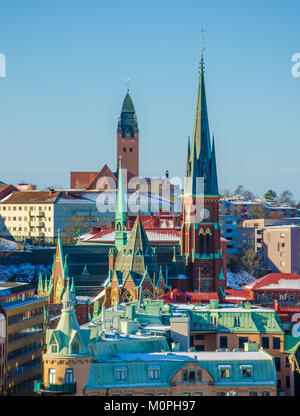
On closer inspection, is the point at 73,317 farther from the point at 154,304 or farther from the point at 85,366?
the point at 154,304

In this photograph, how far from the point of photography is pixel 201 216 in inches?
6068

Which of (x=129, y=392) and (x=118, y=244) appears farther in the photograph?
(x=118, y=244)

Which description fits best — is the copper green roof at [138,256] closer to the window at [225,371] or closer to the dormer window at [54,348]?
the window at [225,371]

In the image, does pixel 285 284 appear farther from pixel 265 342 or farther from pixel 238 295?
pixel 265 342

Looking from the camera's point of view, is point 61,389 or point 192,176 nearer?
point 61,389

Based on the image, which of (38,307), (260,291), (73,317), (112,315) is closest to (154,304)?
(112,315)

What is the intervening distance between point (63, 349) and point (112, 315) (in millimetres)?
24622

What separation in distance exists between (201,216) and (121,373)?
74.7 meters

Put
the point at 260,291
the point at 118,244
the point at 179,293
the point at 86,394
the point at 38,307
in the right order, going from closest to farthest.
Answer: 1. the point at 86,394
2. the point at 38,307
3. the point at 179,293
4. the point at 118,244
5. the point at 260,291

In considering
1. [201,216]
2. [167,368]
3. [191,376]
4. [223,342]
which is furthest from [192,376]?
[201,216]

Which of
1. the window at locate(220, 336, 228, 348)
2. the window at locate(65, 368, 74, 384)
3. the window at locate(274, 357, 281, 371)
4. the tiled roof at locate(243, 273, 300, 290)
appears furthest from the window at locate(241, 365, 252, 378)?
the tiled roof at locate(243, 273, 300, 290)

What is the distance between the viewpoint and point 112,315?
10475 centimetres

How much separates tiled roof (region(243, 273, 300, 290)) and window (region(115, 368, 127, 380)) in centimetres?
8978
